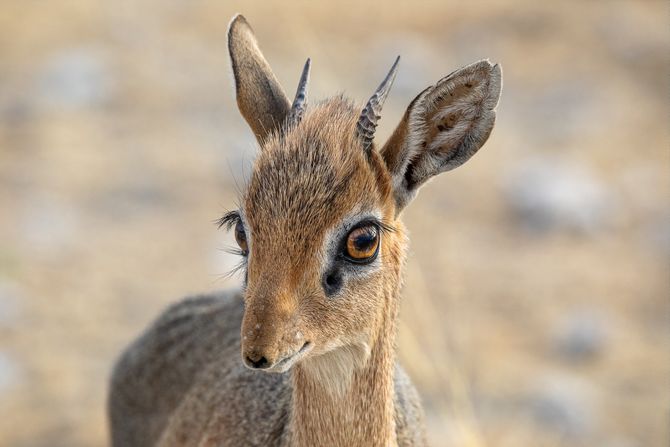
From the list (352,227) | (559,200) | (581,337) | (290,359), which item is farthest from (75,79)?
(290,359)

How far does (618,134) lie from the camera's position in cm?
1117

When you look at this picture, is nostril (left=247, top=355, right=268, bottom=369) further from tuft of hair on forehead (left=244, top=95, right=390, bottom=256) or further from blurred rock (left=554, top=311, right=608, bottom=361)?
blurred rock (left=554, top=311, right=608, bottom=361)

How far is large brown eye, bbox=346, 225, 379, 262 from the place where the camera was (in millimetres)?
3637

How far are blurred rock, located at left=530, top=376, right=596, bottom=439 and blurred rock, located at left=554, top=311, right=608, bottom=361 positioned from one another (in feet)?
1.24

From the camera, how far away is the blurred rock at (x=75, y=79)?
1127cm

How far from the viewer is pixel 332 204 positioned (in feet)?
12.0

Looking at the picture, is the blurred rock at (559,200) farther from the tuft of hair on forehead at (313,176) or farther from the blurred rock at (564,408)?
the tuft of hair on forehead at (313,176)

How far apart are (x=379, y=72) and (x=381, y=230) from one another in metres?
8.53

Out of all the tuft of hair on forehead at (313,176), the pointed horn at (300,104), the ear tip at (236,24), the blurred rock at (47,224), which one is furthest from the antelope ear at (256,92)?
the blurred rock at (47,224)

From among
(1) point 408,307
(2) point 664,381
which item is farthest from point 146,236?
(2) point 664,381

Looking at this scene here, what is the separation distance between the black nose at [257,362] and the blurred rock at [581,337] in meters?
5.42

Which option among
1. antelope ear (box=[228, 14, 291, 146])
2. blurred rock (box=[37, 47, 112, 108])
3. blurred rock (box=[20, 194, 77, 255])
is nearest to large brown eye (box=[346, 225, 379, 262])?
antelope ear (box=[228, 14, 291, 146])

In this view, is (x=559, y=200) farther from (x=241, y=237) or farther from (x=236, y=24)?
(x=241, y=237)

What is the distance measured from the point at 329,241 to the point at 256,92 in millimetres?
845
